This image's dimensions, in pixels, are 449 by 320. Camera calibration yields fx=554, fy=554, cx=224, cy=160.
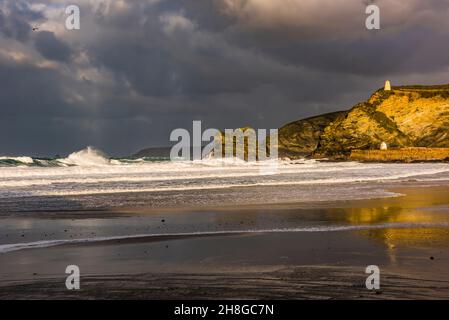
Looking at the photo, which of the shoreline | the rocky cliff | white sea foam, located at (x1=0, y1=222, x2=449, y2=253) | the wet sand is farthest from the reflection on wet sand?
the rocky cliff

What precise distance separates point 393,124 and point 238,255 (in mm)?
133020

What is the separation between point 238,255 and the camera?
9969 millimetres

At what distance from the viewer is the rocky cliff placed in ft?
433

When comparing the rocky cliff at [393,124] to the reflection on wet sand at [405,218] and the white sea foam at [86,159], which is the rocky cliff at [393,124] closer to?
the white sea foam at [86,159]

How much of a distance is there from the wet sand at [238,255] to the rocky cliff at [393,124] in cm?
11509

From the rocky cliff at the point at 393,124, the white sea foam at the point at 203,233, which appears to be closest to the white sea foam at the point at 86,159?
the rocky cliff at the point at 393,124

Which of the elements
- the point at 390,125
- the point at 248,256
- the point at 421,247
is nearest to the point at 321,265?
the point at 248,256

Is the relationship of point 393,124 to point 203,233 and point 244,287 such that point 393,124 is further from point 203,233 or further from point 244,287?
point 244,287

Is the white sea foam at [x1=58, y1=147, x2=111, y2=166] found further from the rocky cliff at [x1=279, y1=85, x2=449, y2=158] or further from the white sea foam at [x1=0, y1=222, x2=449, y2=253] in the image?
the white sea foam at [x1=0, y1=222, x2=449, y2=253]

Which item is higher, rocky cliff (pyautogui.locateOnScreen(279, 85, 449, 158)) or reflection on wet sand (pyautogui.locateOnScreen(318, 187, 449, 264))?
rocky cliff (pyautogui.locateOnScreen(279, 85, 449, 158))

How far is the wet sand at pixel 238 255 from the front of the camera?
7.21 metres

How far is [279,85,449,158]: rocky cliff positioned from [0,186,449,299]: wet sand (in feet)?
378

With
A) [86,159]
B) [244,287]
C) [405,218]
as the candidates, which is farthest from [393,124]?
[244,287]
